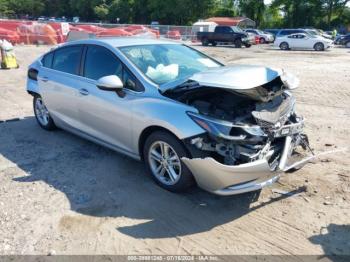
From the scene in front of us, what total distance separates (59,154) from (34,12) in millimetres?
107104

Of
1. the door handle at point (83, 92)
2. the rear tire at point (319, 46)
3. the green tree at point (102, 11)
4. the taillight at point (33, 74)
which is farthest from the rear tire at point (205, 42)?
the green tree at point (102, 11)

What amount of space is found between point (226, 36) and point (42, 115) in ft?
102

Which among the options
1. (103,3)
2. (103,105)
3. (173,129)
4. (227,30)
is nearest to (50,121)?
(103,105)

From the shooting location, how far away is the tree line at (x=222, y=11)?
65.4 m

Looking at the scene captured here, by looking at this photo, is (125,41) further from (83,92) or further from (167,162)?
(167,162)

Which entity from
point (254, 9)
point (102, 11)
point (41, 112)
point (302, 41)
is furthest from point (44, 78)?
point (102, 11)

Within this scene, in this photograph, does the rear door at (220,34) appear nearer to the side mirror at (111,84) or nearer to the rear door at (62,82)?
the rear door at (62,82)

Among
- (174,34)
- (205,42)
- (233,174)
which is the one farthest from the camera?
(174,34)

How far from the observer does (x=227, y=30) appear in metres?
35.9

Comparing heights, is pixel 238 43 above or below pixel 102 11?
below

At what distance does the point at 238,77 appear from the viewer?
407cm

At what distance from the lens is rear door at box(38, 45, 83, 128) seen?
564cm

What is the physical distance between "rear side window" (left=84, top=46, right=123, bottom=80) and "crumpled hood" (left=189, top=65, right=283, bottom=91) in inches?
49.3

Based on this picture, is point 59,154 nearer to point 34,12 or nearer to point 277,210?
point 277,210
